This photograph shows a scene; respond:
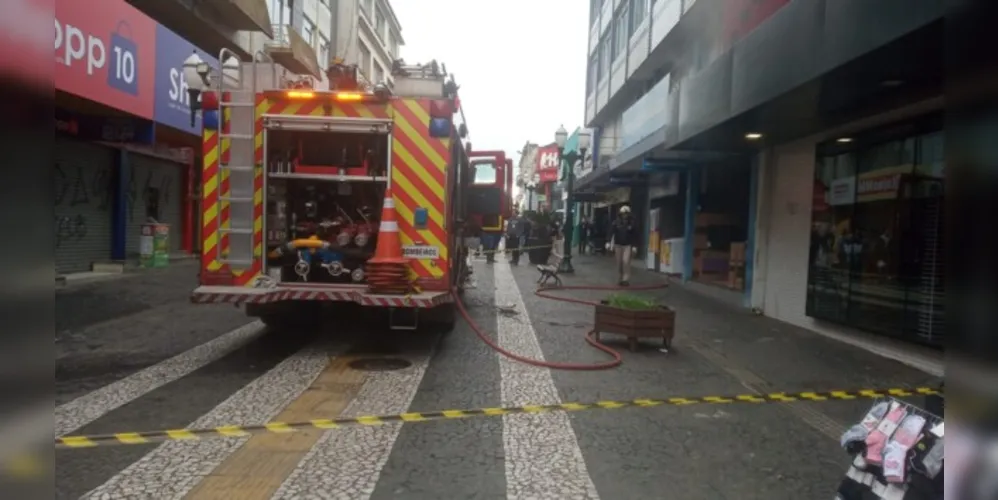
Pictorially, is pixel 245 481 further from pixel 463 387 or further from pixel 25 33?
pixel 25 33

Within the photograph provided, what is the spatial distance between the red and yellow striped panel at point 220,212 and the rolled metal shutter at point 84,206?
311 inches

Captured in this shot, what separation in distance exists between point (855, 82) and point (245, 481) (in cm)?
653

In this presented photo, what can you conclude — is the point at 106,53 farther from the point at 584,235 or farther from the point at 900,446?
the point at 584,235

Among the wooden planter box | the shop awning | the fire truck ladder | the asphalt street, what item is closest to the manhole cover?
the asphalt street

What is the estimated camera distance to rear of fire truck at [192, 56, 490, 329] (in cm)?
687

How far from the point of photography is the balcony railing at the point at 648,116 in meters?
15.1

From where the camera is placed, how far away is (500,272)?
62.0 feet

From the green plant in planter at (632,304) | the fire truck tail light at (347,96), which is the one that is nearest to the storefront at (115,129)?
the fire truck tail light at (347,96)

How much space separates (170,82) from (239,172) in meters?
→ 8.56

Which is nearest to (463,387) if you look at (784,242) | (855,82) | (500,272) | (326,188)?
(326,188)

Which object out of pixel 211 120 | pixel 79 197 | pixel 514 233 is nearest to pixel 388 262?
pixel 211 120

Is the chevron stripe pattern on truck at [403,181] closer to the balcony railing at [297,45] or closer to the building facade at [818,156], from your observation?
the building facade at [818,156]

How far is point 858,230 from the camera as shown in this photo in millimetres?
8875

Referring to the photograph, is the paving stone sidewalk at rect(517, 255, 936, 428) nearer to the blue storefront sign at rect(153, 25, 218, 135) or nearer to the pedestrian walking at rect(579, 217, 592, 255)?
the blue storefront sign at rect(153, 25, 218, 135)
